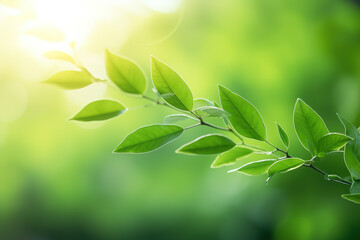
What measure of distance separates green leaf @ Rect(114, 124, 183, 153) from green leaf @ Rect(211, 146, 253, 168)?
0.15 feet

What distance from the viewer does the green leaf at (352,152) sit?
0.80 ft

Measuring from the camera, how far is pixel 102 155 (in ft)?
7.71

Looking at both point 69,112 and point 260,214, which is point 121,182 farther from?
point 260,214

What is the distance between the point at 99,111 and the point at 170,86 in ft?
0.18

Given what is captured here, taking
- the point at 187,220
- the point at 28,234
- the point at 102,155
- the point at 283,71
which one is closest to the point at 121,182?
the point at 102,155

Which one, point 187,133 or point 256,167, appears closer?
point 256,167

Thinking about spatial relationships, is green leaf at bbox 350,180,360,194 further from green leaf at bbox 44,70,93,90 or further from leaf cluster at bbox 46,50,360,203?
A: green leaf at bbox 44,70,93,90

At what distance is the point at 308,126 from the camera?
9.9 inches

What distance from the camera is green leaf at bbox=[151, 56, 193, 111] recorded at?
0.23m

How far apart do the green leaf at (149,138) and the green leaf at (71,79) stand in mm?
51

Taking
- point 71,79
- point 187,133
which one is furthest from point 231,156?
point 187,133

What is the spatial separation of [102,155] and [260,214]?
103 centimetres

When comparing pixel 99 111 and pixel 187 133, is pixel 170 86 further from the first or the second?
pixel 187 133

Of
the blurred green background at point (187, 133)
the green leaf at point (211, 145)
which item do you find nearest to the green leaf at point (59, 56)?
the green leaf at point (211, 145)
